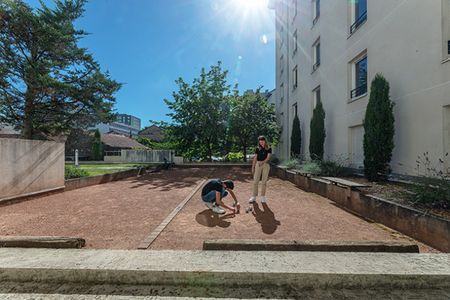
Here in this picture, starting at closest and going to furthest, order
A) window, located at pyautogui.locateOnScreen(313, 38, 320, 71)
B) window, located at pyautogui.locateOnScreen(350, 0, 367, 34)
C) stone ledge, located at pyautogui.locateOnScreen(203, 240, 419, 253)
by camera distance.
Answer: stone ledge, located at pyautogui.locateOnScreen(203, 240, 419, 253) < window, located at pyautogui.locateOnScreen(350, 0, 367, 34) < window, located at pyautogui.locateOnScreen(313, 38, 320, 71)

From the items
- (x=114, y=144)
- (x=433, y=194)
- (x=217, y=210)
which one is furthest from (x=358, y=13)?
(x=114, y=144)

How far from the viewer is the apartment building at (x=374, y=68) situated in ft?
18.4

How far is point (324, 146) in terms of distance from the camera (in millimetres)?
11625

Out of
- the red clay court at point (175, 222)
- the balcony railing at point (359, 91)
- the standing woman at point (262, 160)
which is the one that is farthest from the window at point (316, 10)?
the red clay court at point (175, 222)

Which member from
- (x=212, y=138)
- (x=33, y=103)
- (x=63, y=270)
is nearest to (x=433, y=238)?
(x=63, y=270)

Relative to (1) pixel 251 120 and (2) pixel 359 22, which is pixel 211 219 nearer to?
(2) pixel 359 22

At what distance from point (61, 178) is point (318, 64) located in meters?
12.9

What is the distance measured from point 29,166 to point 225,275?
673cm

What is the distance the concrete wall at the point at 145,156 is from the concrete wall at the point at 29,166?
1522 cm

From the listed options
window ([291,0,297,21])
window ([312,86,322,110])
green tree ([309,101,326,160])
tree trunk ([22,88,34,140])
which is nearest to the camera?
tree trunk ([22,88,34,140])

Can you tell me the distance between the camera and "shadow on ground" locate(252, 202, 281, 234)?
4124 millimetres

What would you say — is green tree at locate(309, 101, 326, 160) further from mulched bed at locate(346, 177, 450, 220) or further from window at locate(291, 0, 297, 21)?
window at locate(291, 0, 297, 21)

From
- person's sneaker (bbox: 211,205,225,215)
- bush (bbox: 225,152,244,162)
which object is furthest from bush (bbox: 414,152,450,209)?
bush (bbox: 225,152,244,162)

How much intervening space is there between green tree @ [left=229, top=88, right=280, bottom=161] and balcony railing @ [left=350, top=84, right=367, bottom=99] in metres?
9.74
